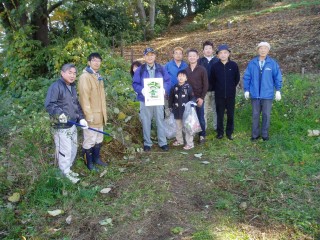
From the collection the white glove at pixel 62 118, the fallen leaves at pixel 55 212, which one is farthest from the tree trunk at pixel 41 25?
the fallen leaves at pixel 55 212

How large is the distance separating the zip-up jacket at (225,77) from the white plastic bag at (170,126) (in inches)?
39.7

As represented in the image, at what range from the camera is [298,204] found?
441 centimetres

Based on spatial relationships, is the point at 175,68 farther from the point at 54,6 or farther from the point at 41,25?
the point at 41,25

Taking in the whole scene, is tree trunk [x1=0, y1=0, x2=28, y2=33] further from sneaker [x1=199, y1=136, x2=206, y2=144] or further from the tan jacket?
sneaker [x1=199, y1=136, x2=206, y2=144]

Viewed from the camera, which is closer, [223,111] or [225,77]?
[225,77]

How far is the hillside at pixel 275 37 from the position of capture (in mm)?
10719

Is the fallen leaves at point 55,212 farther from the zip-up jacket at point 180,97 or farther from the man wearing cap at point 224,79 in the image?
the man wearing cap at point 224,79

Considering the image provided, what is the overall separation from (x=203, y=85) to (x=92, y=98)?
2.12m

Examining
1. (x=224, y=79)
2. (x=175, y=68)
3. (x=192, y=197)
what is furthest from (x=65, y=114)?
(x=224, y=79)

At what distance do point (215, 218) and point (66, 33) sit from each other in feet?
33.2

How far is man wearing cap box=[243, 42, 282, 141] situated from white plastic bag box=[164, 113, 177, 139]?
1454 millimetres

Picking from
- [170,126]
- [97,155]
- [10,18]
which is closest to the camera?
[97,155]

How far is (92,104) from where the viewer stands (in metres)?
5.38

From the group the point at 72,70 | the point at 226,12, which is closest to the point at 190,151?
the point at 72,70
